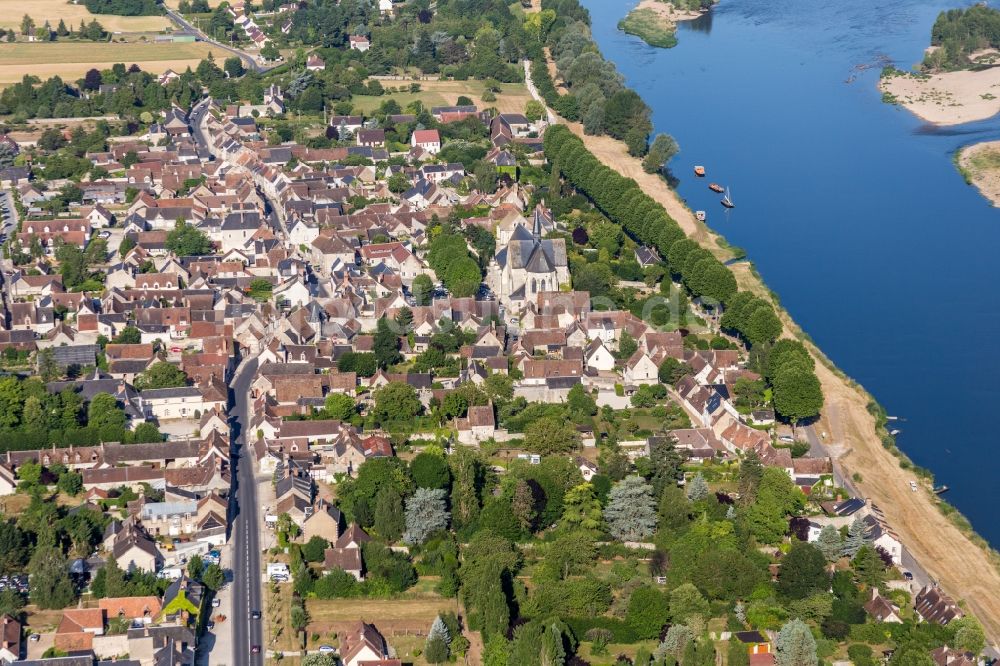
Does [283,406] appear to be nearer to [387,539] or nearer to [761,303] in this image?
[387,539]

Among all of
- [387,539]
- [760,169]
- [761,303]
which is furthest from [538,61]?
[387,539]

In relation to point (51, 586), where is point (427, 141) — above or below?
below

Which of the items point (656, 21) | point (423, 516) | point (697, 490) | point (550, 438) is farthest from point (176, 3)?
point (697, 490)

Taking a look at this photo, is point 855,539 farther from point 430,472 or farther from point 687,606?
point 430,472

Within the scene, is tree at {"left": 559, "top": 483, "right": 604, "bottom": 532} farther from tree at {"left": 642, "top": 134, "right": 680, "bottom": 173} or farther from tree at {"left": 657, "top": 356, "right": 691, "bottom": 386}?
tree at {"left": 642, "top": 134, "right": 680, "bottom": 173}

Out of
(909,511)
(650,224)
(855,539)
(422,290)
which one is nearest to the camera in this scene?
(855,539)

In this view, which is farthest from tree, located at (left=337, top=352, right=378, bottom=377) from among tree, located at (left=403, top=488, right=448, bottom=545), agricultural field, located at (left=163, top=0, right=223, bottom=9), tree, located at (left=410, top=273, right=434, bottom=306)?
agricultural field, located at (left=163, top=0, right=223, bottom=9)
